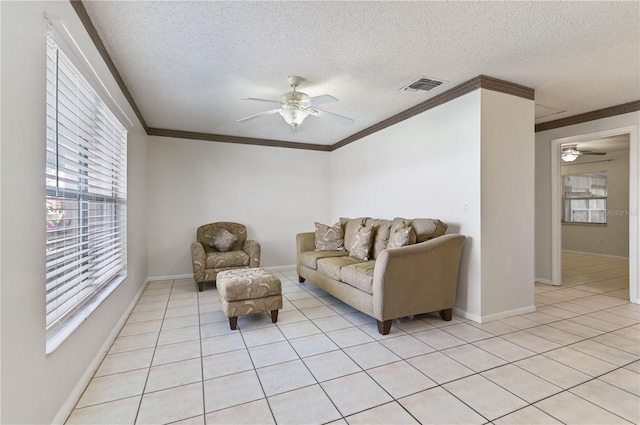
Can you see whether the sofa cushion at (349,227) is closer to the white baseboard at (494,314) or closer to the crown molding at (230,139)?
the white baseboard at (494,314)

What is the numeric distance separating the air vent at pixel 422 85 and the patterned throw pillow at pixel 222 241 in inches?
130

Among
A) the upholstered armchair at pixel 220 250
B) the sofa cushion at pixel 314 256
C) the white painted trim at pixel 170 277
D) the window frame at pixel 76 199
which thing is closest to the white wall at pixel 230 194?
the white painted trim at pixel 170 277

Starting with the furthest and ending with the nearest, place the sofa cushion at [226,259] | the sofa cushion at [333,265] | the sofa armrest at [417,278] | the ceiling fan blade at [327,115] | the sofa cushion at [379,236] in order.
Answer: the sofa cushion at [226,259]
the sofa cushion at [379,236]
the sofa cushion at [333,265]
the ceiling fan blade at [327,115]
the sofa armrest at [417,278]

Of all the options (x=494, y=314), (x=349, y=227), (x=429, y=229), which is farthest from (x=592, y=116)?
(x=349, y=227)

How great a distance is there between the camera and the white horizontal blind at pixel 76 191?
163 cm

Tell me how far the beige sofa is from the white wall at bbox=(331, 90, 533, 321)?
0.23 meters

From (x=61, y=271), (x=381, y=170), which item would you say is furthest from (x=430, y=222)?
(x=61, y=271)

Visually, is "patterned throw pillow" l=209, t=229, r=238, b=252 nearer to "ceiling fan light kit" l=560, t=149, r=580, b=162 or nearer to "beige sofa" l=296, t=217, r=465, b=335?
"beige sofa" l=296, t=217, r=465, b=335

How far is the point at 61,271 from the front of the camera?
174 cm

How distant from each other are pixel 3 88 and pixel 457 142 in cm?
343

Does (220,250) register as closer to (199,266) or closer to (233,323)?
(199,266)

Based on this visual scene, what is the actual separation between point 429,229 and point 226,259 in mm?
2808

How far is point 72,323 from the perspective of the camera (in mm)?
1839

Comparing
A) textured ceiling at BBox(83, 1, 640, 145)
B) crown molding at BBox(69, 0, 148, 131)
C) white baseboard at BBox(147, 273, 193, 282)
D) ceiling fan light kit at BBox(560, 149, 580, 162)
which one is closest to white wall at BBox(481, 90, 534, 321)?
textured ceiling at BBox(83, 1, 640, 145)
